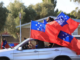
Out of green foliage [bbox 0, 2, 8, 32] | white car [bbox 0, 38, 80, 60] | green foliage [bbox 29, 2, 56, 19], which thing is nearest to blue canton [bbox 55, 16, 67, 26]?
white car [bbox 0, 38, 80, 60]

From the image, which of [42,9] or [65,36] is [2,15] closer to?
[65,36]

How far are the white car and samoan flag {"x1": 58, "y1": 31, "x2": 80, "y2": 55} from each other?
7.3 inches

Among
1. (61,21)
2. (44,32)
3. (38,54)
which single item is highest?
(61,21)

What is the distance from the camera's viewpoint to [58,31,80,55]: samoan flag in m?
6.22

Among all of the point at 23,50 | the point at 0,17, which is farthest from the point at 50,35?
the point at 0,17

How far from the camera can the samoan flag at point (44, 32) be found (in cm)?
633

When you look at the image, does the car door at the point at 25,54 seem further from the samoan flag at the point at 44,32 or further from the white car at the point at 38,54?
the samoan flag at the point at 44,32

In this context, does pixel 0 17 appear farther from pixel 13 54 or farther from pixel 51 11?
pixel 51 11

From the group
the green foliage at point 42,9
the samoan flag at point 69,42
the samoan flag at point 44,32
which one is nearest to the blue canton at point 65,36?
the samoan flag at point 69,42

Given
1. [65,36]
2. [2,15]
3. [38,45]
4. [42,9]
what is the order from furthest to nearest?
[42,9], [2,15], [38,45], [65,36]

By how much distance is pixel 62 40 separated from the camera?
6320 mm

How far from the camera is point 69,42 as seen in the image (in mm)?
6258

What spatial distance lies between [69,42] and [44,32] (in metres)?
1.15

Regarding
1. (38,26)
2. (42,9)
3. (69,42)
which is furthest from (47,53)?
(42,9)
